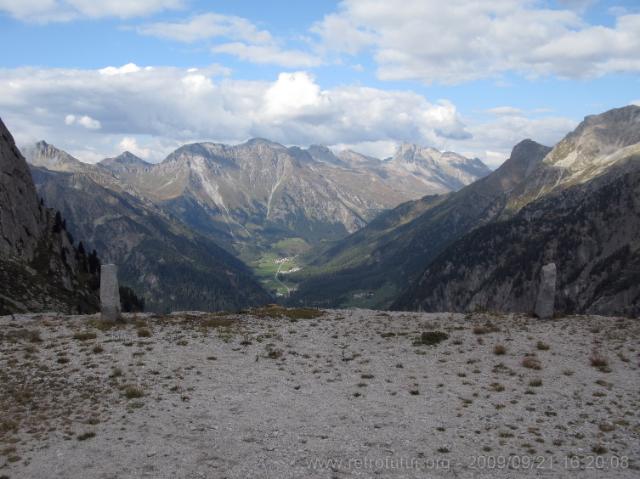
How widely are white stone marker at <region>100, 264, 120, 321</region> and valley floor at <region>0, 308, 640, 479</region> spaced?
163 centimetres

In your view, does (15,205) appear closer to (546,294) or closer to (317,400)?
(317,400)

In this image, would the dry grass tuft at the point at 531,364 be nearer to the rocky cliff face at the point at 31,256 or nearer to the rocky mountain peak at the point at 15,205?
the rocky cliff face at the point at 31,256

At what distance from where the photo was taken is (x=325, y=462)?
19.9 m

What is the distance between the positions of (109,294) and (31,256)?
238ft

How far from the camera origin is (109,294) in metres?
40.2

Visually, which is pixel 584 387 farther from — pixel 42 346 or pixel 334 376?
pixel 42 346

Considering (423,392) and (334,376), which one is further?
(334,376)

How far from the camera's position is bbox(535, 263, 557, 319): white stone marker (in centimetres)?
4291

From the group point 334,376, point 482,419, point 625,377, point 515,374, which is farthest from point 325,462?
point 625,377

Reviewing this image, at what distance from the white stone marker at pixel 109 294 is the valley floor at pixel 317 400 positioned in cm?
163

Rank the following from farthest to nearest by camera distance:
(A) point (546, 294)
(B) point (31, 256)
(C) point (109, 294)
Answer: (B) point (31, 256) < (A) point (546, 294) < (C) point (109, 294)

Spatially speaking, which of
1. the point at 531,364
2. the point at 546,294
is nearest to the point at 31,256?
the point at 546,294

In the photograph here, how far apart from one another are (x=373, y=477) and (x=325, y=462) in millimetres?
2100

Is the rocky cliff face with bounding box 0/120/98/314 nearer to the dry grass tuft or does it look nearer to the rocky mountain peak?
the rocky mountain peak
